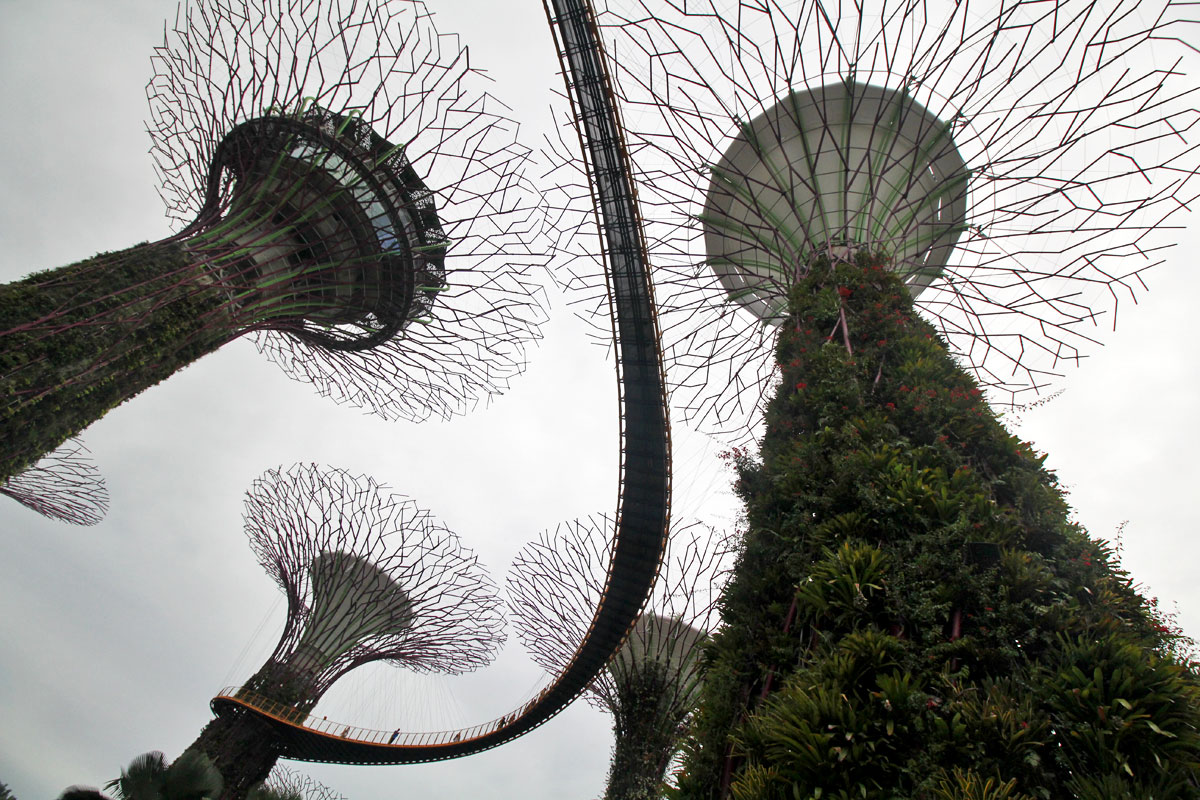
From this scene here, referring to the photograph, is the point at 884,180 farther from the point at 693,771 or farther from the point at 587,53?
the point at 693,771

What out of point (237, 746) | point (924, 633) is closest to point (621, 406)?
point (924, 633)

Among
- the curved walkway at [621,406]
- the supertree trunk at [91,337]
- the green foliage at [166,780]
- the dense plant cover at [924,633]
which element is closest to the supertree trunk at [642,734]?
the curved walkway at [621,406]

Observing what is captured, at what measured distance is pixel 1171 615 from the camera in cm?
363

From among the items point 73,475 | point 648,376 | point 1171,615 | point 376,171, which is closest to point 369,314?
point 376,171

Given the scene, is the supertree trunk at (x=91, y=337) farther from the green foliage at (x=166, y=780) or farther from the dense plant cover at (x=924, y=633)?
the dense plant cover at (x=924, y=633)

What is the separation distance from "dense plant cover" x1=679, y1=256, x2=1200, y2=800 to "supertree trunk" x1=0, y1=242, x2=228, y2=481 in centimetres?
657

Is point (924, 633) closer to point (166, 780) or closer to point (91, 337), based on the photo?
point (91, 337)

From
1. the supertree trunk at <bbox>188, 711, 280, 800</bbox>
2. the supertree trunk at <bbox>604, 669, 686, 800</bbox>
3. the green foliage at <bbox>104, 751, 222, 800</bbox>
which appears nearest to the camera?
the green foliage at <bbox>104, 751, 222, 800</bbox>

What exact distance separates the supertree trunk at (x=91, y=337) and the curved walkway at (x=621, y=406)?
20.3 ft

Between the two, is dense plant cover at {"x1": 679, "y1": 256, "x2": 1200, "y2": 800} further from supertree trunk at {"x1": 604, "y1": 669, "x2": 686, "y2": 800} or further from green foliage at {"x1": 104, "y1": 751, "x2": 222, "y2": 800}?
green foliage at {"x1": 104, "y1": 751, "x2": 222, "y2": 800}

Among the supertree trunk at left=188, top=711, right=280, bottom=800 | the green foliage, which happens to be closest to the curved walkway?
the supertree trunk at left=188, top=711, right=280, bottom=800

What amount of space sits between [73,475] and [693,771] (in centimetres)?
2253

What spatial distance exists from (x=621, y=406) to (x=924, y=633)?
9031 millimetres

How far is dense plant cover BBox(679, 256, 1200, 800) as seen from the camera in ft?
8.86
